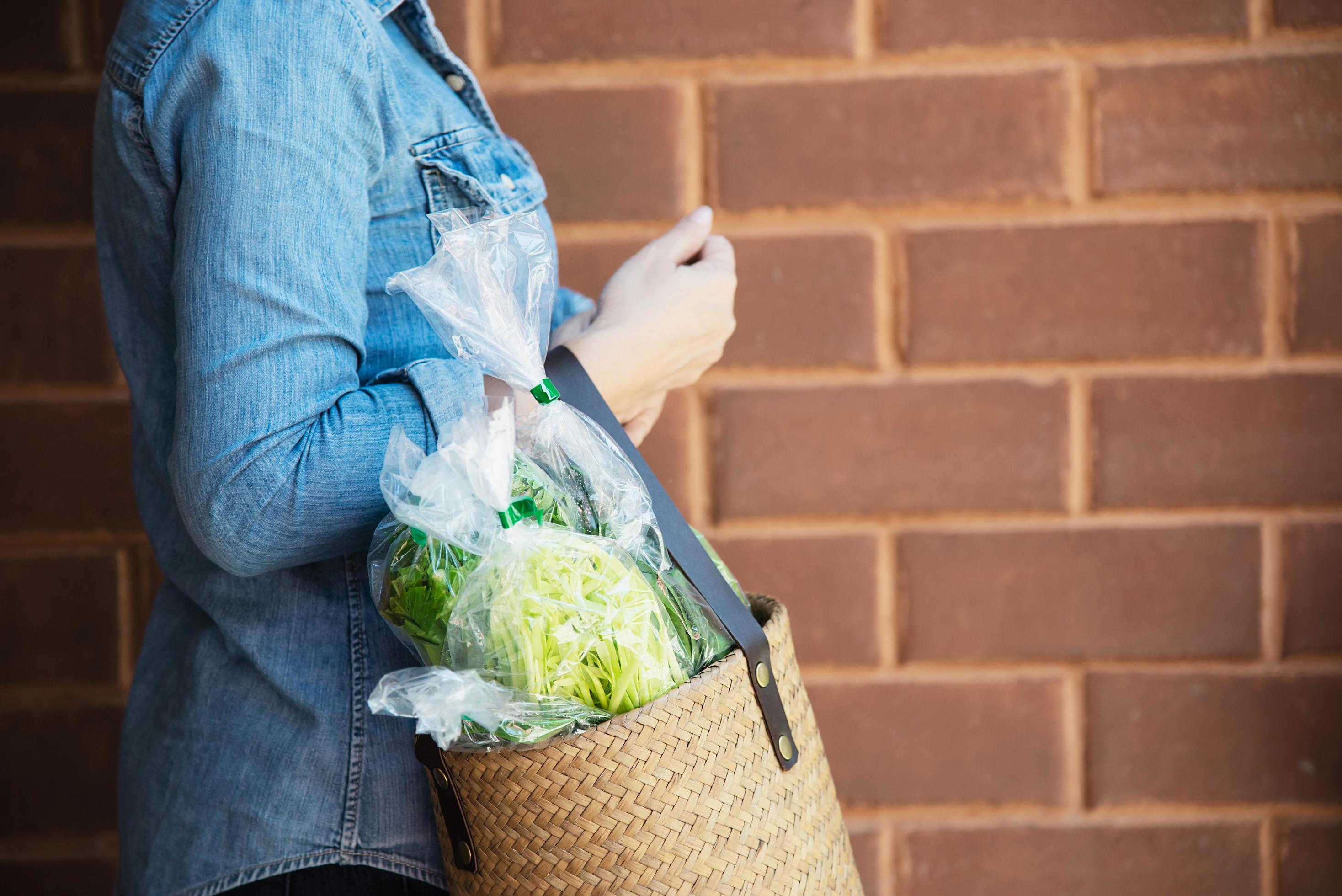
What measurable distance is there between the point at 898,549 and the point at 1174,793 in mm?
375

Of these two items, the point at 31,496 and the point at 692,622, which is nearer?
the point at 692,622

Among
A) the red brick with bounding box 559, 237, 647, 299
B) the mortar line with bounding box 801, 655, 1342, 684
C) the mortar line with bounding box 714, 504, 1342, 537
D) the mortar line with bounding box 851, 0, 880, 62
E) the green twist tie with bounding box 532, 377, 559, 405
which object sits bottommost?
the mortar line with bounding box 801, 655, 1342, 684

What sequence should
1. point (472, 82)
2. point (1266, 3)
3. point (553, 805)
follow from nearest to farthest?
point (553, 805) → point (472, 82) → point (1266, 3)

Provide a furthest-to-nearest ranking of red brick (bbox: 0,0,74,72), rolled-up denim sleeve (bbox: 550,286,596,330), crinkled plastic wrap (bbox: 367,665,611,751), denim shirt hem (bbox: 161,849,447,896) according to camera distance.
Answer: red brick (bbox: 0,0,74,72)
rolled-up denim sleeve (bbox: 550,286,596,330)
denim shirt hem (bbox: 161,849,447,896)
crinkled plastic wrap (bbox: 367,665,611,751)

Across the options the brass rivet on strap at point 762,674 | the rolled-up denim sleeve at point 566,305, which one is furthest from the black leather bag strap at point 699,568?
the rolled-up denim sleeve at point 566,305

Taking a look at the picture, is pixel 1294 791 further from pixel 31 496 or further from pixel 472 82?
pixel 31 496

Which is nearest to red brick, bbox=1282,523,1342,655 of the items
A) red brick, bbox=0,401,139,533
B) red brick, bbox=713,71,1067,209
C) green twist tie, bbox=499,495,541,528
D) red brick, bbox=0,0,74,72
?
red brick, bbox=713,71,1067,209

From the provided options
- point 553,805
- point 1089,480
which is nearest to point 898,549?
point 1089,480

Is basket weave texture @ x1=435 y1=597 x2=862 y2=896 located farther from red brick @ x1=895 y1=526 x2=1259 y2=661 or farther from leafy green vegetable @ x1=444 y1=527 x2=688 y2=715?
red brick @ x1=895 y1=526 x2=1259 y2=661

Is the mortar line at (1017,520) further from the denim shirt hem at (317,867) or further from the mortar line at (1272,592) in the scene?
the denim shirt hem at (317,867)

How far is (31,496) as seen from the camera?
3.16 ft

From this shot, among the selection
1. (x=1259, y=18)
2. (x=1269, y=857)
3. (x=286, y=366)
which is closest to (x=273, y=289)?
(x=286, y=366)

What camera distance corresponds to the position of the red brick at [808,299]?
3.09 feet

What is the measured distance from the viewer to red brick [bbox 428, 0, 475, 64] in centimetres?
92
